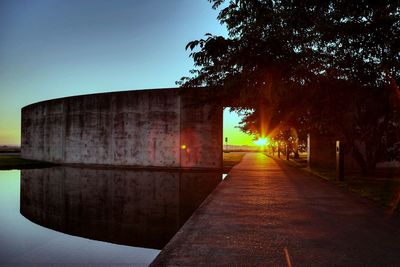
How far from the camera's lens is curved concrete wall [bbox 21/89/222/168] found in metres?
26.2

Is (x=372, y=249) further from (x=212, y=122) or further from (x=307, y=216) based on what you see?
(x=212, y=122)

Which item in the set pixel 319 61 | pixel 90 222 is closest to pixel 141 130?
pixel 319 61

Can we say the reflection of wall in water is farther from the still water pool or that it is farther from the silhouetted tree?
the silhouetted tree

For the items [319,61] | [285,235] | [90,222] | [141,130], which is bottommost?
[90,222]

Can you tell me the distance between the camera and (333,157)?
29.8 meters

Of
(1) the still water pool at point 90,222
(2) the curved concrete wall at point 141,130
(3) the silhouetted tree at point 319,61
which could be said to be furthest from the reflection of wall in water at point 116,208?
(2) the curved concrete wall at point 141,130

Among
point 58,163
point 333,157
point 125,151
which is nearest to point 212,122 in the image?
point 125,151

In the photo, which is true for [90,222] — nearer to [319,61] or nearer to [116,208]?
[116,208]

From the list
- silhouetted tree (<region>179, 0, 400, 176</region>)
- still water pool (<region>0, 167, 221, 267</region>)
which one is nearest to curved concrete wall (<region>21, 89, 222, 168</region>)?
silhouetted tree (<region>179, 0, 400, 176</region>)

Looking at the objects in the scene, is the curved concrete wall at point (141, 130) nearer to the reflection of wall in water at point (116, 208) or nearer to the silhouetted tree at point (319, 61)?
the silhouetted tree at point (319, 61)

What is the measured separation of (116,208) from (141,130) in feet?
54.7

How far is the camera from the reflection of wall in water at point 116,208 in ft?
27.6

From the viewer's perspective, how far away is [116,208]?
11.4m

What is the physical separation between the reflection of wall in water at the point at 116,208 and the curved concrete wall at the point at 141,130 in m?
8.91
